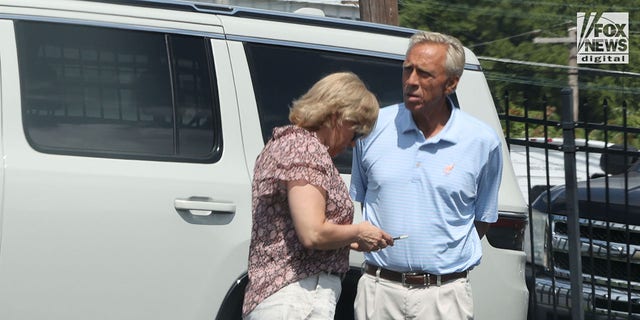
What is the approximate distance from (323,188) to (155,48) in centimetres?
121

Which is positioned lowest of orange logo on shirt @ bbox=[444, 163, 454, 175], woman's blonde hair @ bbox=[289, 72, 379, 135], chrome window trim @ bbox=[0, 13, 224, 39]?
orange logo on shirt @ bbox=[444, 163, 454, 175]

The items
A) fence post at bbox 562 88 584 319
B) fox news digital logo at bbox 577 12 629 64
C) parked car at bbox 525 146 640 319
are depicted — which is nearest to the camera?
fence post at bbox 562 88 584 319

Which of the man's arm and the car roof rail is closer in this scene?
the man's arm

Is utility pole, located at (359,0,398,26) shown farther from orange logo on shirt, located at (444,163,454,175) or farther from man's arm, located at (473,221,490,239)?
orange logo on shirt, located at (444,163,454,175)

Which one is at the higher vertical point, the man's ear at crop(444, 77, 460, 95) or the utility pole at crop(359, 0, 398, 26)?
the utility pole at crop(359, 0, 398, 26)

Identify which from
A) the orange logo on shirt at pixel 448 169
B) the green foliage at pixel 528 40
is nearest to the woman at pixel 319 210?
the orange logo on shirt at pixel 448 169

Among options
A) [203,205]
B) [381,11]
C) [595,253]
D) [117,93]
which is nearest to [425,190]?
[203,205]

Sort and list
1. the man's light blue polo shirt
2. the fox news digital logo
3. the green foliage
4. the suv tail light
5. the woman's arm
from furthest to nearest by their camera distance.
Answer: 1. the green foliage
2. the fox news digital logo
3. the suv tail light
4. the man's light blue polo shirt
5. the woman's arm

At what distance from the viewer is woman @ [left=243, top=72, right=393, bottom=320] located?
3.84 meters

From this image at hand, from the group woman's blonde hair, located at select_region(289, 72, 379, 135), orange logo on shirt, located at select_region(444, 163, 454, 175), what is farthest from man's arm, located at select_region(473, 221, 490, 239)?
woman's blonde hair, located at select_region(289, 72, 379, 135)

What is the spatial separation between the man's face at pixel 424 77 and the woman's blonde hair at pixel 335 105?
34 centimetres

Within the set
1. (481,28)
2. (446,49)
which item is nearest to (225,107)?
(446,49)

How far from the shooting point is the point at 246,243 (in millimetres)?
4598

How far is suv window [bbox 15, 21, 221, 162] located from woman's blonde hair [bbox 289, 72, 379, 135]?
0.84 meters
